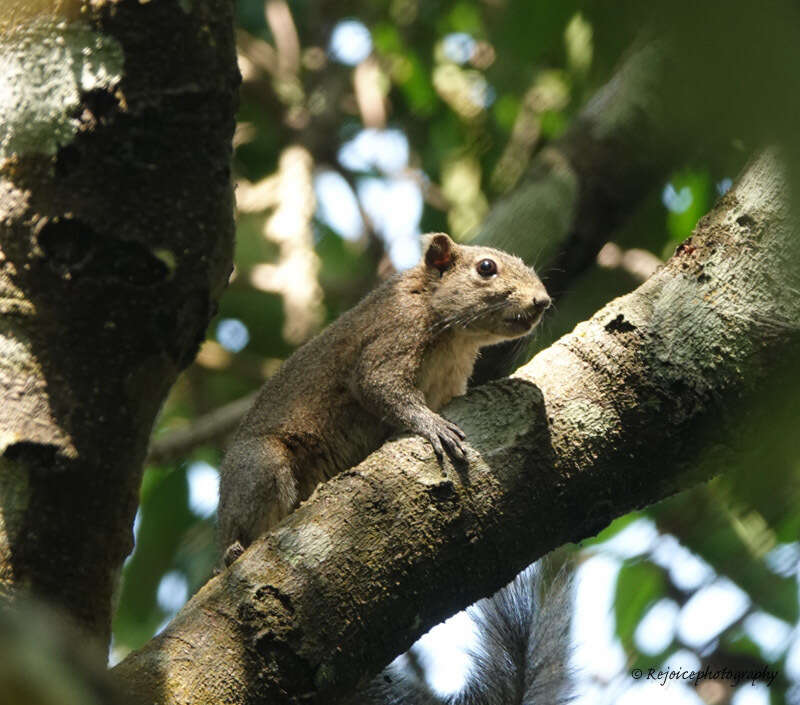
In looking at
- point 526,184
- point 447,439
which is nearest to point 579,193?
point 526,184

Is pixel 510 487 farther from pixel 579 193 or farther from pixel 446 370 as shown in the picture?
pixel 579 193

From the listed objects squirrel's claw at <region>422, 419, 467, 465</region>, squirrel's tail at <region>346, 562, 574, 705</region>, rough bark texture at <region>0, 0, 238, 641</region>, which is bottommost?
squirrel's tail at <region>346, 562, 574, 705</region>

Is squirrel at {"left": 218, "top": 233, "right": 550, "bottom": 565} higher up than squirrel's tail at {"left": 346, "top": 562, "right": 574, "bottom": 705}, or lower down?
higher up

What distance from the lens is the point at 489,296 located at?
4594 millimetres

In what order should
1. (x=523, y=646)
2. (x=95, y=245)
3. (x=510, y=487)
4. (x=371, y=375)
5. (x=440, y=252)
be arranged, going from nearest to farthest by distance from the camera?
(x=95, y=245) → (x=510, y=487) → (x=523, y=646) → (x=371, y=375) → (x=440, y=252)

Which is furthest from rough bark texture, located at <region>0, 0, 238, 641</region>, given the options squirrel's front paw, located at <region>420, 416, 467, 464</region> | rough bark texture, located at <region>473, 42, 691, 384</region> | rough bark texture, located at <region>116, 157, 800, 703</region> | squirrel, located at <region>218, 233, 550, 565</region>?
rough bark texture, located at <region>473, 42, 691, 384</region>

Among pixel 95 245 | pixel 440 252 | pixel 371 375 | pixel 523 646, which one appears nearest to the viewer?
pixel 95 245

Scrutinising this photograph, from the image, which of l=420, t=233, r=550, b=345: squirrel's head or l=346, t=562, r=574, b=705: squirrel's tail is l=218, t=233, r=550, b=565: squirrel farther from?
l=346, t=562, r=574, b=705: squirrel's tail

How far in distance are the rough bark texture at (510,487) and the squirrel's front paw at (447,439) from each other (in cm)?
3

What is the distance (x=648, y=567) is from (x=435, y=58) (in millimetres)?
4468

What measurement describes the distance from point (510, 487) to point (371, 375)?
1.85 metres

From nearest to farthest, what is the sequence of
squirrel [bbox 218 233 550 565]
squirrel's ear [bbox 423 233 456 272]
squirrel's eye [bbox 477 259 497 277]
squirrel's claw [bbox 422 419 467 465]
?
squirrel's claw [bbox 422 419 467 465], squirrel [bbox 218 233 550 565], squirrel's eye [bbox 477 259 497 277], squirrel's ear [bbox 423 233 456 272]

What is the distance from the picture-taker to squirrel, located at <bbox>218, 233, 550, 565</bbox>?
4.05 m

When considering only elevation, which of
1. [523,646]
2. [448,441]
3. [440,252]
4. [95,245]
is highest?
[440,252]
